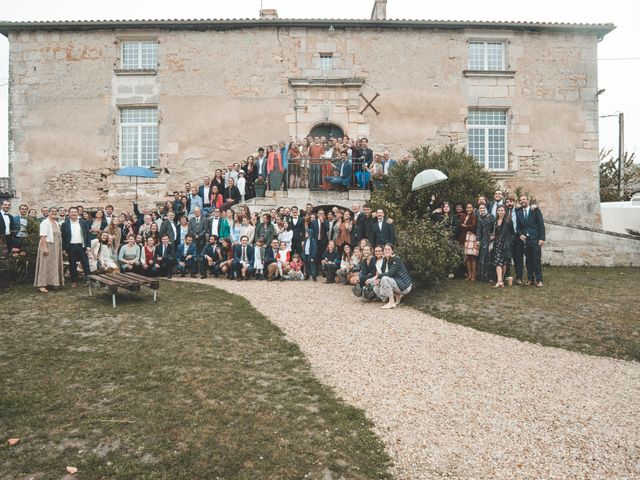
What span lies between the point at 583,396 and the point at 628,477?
1.30m

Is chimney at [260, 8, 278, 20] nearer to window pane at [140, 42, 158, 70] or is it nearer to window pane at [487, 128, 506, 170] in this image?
window pane at [140, 42, 158, 70]

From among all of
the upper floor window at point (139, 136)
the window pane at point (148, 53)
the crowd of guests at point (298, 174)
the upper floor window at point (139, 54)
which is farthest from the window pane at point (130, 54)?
the crowd of guests at point (298, 174)

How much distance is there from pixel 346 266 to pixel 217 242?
3.05m

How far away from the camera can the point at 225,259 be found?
10766 millimetres

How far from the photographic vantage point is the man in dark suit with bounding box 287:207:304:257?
10562 mm

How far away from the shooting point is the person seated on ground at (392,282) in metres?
7.64

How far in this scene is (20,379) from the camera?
173 inches

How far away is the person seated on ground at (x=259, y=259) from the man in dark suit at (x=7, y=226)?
4.63 m

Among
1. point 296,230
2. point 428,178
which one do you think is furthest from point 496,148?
point 296,230

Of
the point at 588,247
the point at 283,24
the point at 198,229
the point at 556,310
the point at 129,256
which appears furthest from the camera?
the point at 283,24

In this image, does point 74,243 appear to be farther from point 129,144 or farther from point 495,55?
point 495,55

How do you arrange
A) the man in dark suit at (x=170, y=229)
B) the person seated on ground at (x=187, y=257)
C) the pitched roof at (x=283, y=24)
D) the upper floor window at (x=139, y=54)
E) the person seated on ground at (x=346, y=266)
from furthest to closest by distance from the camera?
the upper floor window at (x=139, y=54) < the pitched roof at (x=283, y=24) < the man in dark suit at (x=170, y=229) < the person seated on ground at (x=187, y=257) < the person seated on ground at (x=346, y=266)

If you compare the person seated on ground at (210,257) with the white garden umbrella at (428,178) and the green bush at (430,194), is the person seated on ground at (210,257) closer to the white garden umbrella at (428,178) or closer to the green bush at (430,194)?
the green bush at (430,194)

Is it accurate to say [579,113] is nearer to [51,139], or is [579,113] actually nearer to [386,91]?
[386,91]
